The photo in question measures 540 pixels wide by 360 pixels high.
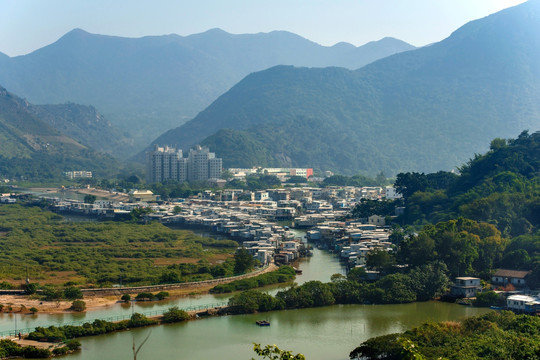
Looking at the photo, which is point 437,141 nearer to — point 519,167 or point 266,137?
point 266,137

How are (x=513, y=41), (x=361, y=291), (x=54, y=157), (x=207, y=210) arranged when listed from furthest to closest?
(x=513, y=41) < (x=54, y=157) < (x=207, y=210) < (x=361, y=291)

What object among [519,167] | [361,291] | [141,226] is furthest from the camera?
[141,226]

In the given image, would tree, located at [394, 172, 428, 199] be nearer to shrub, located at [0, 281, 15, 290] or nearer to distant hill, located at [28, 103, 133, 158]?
shrub, located at [0, 281, 15, 290]

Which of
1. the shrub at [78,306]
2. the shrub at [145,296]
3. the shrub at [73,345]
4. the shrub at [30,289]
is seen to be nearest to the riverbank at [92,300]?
the shrub at [78,306]

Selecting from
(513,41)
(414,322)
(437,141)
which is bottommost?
(414,322)

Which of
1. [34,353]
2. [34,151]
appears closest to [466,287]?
[34,353]

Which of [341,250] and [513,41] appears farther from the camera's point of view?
[513,41]

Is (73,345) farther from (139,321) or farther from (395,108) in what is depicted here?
(395,108)

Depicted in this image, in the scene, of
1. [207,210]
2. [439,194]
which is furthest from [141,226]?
[439,194]

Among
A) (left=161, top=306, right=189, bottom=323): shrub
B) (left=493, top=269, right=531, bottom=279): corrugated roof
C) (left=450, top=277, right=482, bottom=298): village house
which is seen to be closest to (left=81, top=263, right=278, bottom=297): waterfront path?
(left=161, top=306, right=189, bottom=323): shrub
